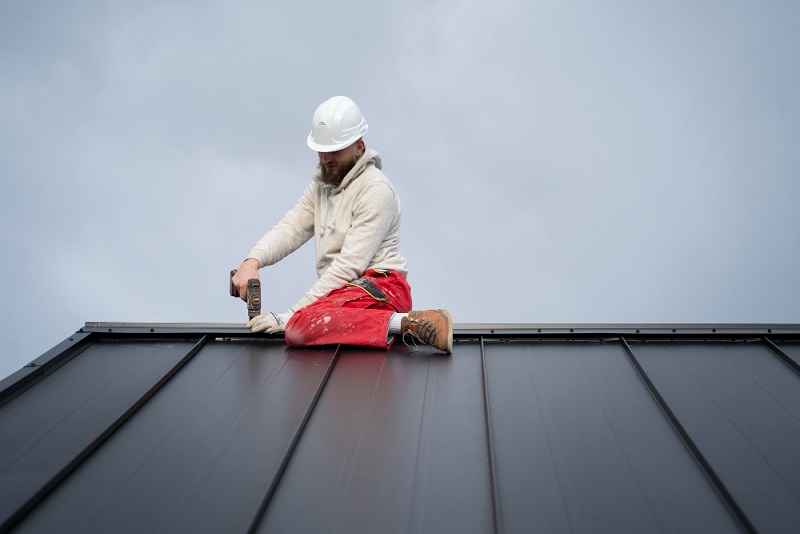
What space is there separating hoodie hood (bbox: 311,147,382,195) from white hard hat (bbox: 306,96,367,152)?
12 cm

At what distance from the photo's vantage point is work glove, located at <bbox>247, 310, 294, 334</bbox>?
14.6 ft

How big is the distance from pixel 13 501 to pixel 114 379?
114 cm

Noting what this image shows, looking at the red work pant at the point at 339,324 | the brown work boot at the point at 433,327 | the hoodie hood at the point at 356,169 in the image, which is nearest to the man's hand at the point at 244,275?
the red work pant at the point at 339,324

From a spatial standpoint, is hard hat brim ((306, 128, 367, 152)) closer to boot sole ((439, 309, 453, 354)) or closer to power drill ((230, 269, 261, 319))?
power drill ((230, 269, 261, 319))

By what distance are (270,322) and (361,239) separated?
691 millimetres

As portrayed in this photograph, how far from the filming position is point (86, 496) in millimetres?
2918

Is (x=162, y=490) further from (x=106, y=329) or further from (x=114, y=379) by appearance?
(x=106, y=329)

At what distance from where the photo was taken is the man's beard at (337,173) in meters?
4.77

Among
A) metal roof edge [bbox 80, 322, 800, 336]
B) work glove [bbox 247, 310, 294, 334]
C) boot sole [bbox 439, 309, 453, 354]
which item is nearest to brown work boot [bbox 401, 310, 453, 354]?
boot sole [bbox 439, 309, 453, 354]

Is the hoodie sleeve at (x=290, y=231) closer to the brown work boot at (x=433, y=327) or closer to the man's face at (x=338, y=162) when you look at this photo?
the man's face at (x=338, y=162)

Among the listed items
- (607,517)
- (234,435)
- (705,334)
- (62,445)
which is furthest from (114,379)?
(705,334)

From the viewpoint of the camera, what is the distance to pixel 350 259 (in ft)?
15.1

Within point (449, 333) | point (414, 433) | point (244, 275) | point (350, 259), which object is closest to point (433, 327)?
point (449, 333)

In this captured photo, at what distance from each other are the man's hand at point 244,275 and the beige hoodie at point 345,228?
0.10 metres
